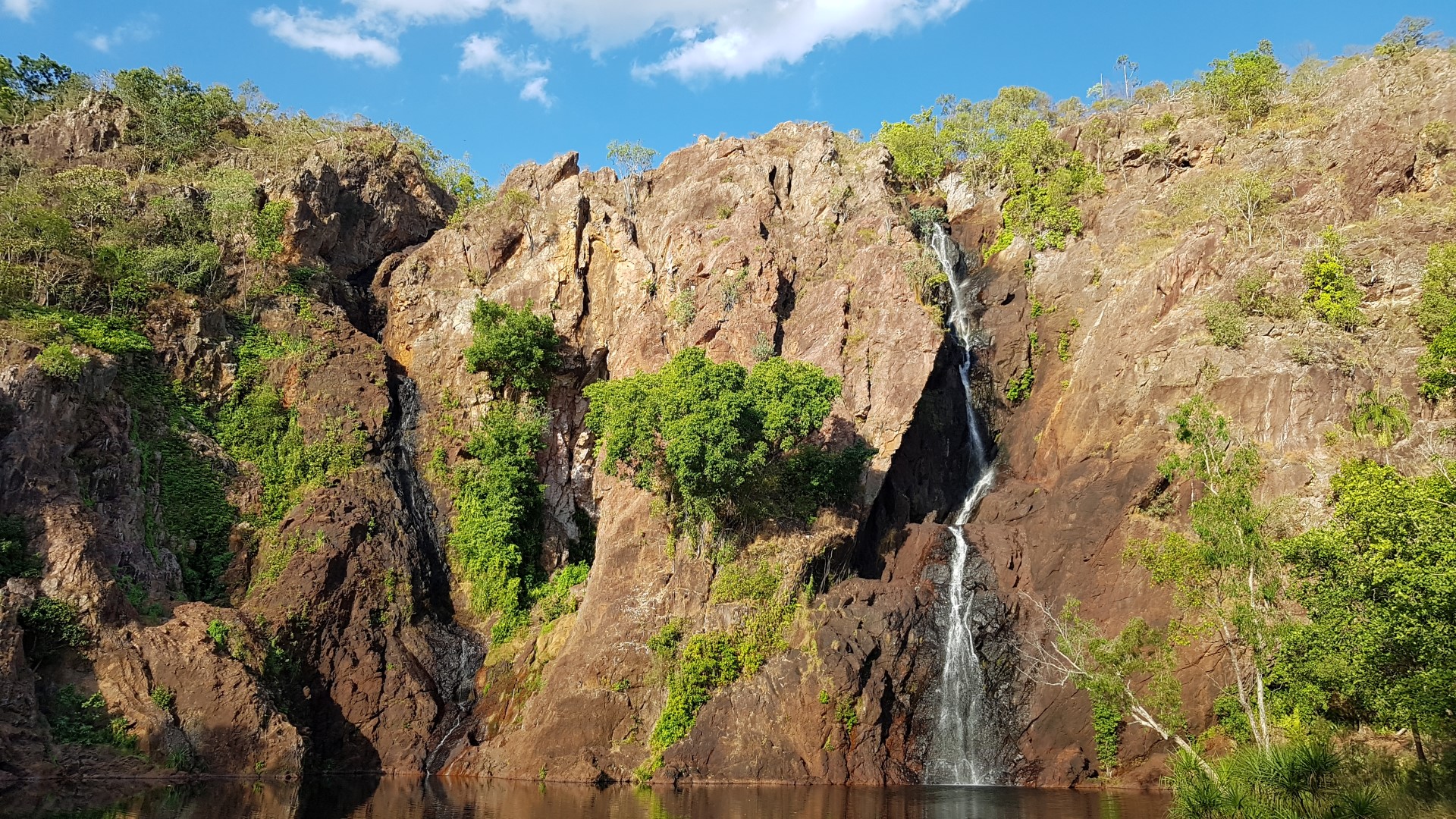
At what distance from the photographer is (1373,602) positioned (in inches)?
752

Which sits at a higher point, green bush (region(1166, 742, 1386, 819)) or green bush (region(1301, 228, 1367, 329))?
green bush (region(1301, 228, 1367, 329))

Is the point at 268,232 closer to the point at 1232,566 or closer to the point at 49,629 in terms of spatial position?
the point at 49,629

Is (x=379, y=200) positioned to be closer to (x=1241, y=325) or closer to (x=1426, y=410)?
(x=1241, y=325)

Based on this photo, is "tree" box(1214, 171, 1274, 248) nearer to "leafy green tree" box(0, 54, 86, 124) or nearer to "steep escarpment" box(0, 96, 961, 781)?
"steep escarpment" box(0, 96, 961, 781)

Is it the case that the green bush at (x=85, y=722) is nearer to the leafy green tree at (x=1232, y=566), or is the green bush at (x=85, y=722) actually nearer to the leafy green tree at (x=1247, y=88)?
the leafy green tree at (x=1232, y=566)

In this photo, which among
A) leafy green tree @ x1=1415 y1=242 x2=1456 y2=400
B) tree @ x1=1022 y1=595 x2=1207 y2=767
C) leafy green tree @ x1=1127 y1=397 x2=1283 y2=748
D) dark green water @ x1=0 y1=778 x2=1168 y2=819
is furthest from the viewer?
leafy green tree @ x1=1415 y1=242 x2=1456 y2=400

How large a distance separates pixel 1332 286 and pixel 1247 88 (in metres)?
17.7

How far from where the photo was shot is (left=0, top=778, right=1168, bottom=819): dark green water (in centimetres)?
2072

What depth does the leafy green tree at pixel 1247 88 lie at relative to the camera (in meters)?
46.8

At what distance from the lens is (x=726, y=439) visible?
32.2m

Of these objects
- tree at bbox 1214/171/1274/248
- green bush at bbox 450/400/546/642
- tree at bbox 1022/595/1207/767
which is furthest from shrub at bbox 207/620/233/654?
tree at bbox 1214/171/1274/248

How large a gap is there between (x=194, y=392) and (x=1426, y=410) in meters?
46.1

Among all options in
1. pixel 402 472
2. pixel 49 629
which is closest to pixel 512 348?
pixel 402 472

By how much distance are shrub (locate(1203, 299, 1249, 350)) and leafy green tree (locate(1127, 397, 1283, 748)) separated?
8139 millimetres
